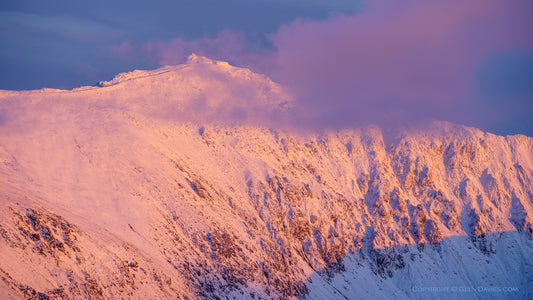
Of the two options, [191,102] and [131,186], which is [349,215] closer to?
[191,102]

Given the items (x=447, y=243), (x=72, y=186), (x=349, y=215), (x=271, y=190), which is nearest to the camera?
(x=72, y=186)

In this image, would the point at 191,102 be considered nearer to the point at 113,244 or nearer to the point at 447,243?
the point at 113,244

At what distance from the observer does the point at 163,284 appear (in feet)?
363

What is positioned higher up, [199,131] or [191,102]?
[191,102]

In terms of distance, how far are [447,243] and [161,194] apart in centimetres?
11615

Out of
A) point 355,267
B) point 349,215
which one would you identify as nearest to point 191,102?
point 349,215

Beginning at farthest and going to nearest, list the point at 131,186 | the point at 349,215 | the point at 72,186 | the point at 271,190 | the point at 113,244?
the point at 349,215
the point at 271,190
the point at 131,186
the point at 72,186
the point at 113,244

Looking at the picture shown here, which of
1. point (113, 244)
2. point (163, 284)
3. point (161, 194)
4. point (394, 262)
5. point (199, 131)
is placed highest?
point (199, 131)

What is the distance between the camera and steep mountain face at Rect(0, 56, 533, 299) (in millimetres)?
102375

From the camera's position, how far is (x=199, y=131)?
170875 mm

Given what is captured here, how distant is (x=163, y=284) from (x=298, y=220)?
210 feet

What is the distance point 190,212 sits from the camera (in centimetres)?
13625

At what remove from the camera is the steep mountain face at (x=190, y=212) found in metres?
102

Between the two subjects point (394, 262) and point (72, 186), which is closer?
point (72, 186)
